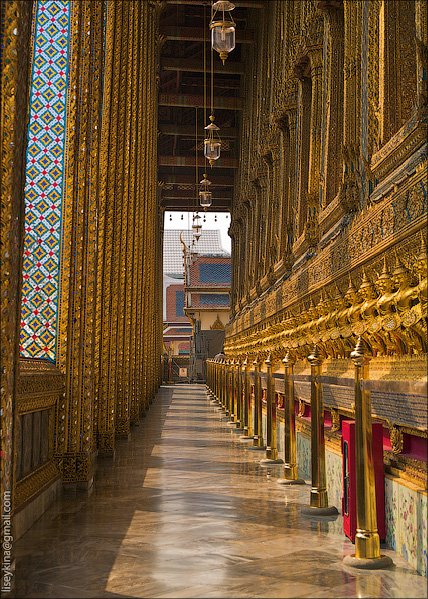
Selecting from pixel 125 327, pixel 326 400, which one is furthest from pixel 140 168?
pixel 326 400

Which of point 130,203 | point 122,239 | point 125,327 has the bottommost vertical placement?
point 125,327

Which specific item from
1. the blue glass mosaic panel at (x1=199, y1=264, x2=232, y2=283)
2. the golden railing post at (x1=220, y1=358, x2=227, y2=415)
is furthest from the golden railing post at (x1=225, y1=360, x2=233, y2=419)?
the blue glass mosaic panel at (x1=199, y1=264, x2=232, y2=283)

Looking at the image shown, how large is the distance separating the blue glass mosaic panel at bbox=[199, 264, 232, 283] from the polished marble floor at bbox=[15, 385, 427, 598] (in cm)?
4228

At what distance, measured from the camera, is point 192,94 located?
2323 centimetres

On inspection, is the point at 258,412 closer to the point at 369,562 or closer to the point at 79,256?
the point at 79,256

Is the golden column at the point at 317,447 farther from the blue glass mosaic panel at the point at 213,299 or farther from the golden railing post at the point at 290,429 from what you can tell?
the blue glass mosaic panel at the point at 213,299

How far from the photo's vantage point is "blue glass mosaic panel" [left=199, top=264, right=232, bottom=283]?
157ft

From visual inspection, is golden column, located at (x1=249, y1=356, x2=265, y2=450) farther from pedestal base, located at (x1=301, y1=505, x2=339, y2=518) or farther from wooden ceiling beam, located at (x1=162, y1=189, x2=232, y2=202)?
wooden ceiling beam, located at (x1=162, y1=189, x2=232, y2=202)

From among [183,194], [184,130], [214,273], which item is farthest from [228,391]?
[214,273]

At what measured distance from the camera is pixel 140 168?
1327 centimetres

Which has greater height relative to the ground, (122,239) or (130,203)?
(130,203)

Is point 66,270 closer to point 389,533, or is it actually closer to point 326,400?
point 326,400

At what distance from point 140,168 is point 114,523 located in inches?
Result: 401

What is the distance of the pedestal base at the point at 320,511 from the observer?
13.2 ft
